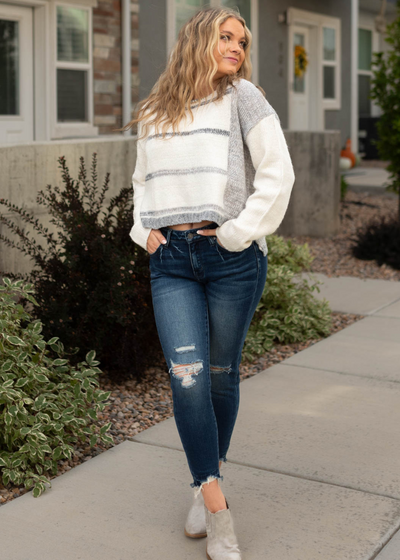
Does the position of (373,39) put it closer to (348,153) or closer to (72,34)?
(348,153)

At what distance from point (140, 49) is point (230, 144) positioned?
7.89m

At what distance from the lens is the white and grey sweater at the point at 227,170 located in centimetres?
258

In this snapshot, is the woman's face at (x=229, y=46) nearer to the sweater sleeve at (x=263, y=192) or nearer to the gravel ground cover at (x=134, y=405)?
the sweater sleeve at (x=263, y=192)

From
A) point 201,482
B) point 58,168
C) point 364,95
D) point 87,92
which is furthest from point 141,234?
point 364,95

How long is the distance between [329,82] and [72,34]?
743cm

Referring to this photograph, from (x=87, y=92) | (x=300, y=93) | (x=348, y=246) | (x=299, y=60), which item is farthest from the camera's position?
(x=300, y=93)

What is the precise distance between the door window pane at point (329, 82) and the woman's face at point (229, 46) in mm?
13200

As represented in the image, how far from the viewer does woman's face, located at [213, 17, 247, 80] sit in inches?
105

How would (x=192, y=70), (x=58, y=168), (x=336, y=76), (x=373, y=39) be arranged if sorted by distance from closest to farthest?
1. (x=192, y=70)
2. (x=58, y=168)
3. (x=336, y=76)
4. (x=373, y=39)

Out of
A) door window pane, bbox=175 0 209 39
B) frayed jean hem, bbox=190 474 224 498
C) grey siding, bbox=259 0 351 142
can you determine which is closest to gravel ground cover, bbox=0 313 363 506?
frayed jean hem, bbox=190 474 224 498

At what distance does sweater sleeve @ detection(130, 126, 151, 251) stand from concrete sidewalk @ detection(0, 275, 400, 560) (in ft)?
3.43

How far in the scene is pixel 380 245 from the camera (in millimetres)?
8141

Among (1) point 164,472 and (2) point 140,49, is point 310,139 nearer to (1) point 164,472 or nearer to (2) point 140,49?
(2) point 140,49

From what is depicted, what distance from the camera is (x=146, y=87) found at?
33.6 feet
